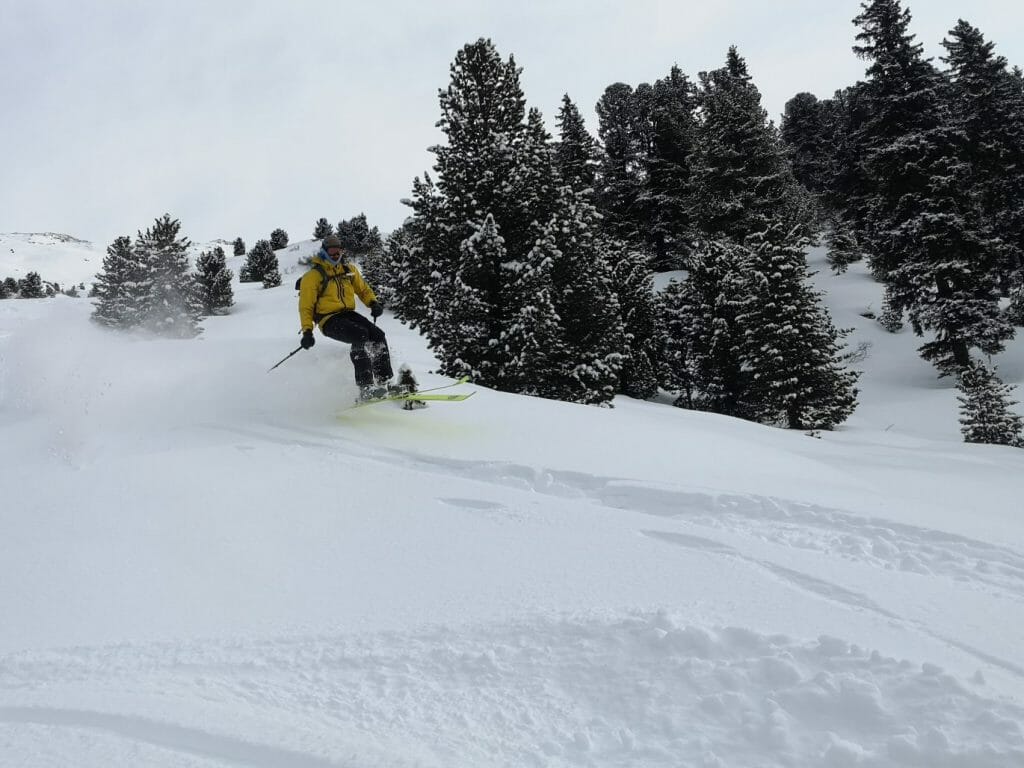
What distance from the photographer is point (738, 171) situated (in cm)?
3278

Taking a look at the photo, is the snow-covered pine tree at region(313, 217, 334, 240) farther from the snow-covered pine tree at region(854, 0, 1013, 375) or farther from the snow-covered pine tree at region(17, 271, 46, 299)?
the snow-covered pine tree at region(854, 0, 1013, 375)

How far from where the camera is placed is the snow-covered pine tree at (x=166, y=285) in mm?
31875

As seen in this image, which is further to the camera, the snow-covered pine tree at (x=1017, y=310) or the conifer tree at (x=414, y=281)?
the snow-covered pine tree at (x=1017, y=310)

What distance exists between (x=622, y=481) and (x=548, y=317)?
11395mm

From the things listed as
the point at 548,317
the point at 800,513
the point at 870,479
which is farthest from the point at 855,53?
the point at 800,513

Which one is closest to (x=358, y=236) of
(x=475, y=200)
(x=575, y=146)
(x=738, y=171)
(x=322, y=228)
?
(x=322, y=228)

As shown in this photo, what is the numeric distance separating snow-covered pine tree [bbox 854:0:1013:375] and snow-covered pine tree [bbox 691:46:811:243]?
22.1ft

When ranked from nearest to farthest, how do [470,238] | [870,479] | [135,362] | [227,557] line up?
[227,557], [870,479], [135,362], [470,238]

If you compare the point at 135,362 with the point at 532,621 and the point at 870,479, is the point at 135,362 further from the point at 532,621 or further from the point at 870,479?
the point at 870,479

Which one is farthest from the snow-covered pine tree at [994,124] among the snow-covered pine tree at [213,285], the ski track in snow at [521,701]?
the snow-covered pine tree at [213,285]

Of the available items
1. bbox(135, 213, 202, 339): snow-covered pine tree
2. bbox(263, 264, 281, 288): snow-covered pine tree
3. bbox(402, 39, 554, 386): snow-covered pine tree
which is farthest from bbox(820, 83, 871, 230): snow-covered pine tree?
bbox(263, 264, 281, 288): snow-covered pine tree

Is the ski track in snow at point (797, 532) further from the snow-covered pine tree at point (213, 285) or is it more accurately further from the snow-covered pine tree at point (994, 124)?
the snow-covered pine tree at point (213, 285)

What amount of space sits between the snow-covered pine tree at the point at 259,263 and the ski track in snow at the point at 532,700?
55083 millimetres

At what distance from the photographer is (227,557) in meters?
4.33
